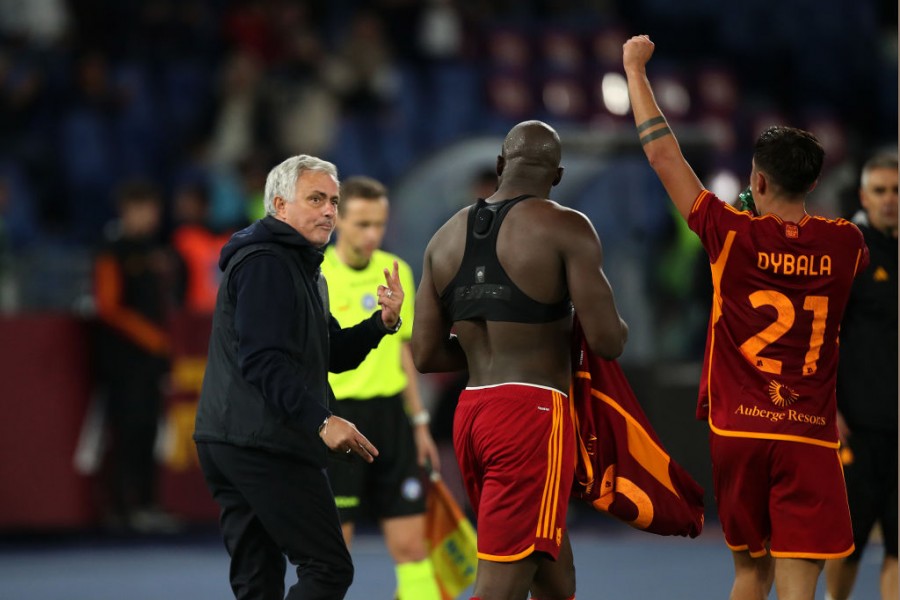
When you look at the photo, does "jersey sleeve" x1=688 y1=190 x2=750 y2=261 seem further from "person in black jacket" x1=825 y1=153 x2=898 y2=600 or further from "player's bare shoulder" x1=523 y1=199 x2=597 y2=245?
"person in black jacket" x1=825 y1=153 x2=898 y2=600

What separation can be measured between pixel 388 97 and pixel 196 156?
2.32 meters

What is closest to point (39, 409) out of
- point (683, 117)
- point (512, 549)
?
point (512, 549)

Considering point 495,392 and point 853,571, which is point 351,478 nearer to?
point 495,392

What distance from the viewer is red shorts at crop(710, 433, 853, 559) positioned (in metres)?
5.43

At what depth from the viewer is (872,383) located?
23.0 feet

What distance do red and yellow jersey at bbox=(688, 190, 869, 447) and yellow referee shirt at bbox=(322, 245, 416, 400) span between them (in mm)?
2305

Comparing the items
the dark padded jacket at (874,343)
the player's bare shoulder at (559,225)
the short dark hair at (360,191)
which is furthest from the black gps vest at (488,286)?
the dark padded jacket at (874,343)

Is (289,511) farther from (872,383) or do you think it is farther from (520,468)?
(872,383)

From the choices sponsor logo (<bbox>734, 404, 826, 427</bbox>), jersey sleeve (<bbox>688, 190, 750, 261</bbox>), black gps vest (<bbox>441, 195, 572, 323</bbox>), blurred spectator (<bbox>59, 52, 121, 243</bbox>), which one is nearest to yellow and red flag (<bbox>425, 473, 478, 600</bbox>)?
black gps vest (<bbox>441, 195, 572, 323</bbox>)

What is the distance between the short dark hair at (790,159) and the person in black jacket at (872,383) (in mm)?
1618

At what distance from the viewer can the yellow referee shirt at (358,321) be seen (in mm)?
7371

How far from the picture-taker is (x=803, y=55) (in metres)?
19.7

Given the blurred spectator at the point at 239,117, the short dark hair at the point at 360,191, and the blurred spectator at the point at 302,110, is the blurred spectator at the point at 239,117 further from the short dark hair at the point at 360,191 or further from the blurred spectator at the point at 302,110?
the short dark hair at the point at 360,191

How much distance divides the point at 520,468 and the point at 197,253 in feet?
25.5
